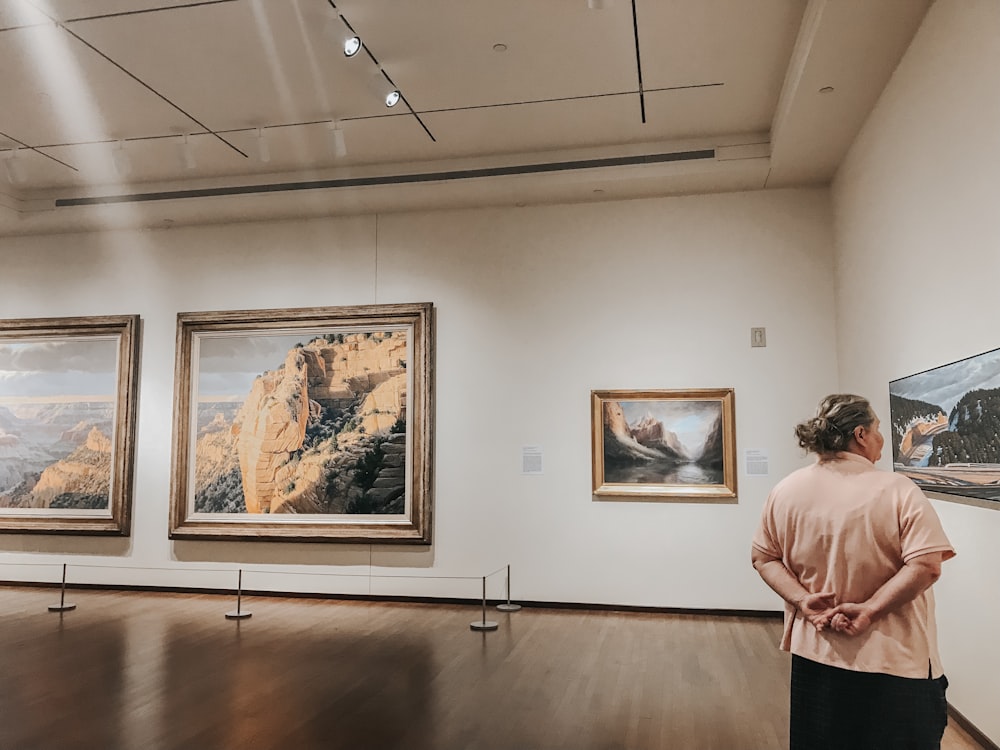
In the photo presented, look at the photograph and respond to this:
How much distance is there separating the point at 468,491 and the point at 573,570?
56.6 inches

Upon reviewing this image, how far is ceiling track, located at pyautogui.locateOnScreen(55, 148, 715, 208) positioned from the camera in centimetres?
839

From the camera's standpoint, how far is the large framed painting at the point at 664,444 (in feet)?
27.7

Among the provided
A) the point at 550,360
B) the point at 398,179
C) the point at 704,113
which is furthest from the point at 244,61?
the point at 550,360

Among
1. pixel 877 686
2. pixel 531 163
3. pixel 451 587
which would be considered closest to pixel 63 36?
pixel 531 163

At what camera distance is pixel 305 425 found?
9477 millimetres

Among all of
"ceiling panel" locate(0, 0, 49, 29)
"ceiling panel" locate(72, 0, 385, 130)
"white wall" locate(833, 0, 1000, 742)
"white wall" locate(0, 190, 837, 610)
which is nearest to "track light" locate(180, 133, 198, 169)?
"ceiling panel" locate(72, 0, 385, 130)

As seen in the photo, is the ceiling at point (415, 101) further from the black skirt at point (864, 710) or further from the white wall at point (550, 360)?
the black skirt at point (864, 710)

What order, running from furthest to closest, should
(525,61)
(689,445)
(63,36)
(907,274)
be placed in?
(689,445) < (525,61) < (63,36) < (907,274)

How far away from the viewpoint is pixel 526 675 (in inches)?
236

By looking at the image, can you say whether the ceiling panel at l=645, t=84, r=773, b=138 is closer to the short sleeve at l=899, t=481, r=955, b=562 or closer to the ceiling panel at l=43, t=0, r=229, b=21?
the ceiling panel at l=43, t=0, r=229, b=21

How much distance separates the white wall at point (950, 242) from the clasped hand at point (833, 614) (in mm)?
2360

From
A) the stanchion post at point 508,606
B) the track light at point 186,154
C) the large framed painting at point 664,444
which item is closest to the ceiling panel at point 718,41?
the large framed painting at point 664,444

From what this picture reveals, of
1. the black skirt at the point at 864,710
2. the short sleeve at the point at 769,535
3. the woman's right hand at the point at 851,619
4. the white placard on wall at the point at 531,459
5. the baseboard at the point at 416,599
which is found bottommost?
the baseboard at the point at 416,599

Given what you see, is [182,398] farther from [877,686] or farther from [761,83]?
[877,686]
